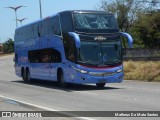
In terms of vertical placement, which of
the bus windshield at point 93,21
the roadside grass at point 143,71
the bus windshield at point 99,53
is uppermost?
the bus windshield at point 93,21

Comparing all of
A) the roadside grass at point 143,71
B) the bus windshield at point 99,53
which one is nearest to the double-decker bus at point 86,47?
the bus windshield at point 99,53

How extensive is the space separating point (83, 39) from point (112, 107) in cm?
848

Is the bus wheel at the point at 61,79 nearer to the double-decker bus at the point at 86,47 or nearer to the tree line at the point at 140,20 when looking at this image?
the double-decker bus at the point at 86,47

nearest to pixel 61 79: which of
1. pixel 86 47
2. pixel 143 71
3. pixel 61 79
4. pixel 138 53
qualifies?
pixel 61 79

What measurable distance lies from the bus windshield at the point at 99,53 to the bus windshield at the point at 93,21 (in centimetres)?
85

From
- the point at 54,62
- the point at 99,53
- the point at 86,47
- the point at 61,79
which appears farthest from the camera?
the point at 54,62

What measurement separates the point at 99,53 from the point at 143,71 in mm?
11642

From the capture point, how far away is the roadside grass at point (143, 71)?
32.3 meters

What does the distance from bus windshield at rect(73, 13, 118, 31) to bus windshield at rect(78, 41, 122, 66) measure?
852 millimetres

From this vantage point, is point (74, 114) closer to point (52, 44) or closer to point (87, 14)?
point (87, 14)

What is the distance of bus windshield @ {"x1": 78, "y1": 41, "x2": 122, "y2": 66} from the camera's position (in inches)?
913

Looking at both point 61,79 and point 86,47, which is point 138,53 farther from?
point 86,47

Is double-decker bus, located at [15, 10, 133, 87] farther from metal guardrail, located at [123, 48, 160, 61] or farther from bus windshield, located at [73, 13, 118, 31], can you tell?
metal guardrail, located at [123, 48, 160, 61]

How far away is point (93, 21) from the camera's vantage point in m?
23.8
